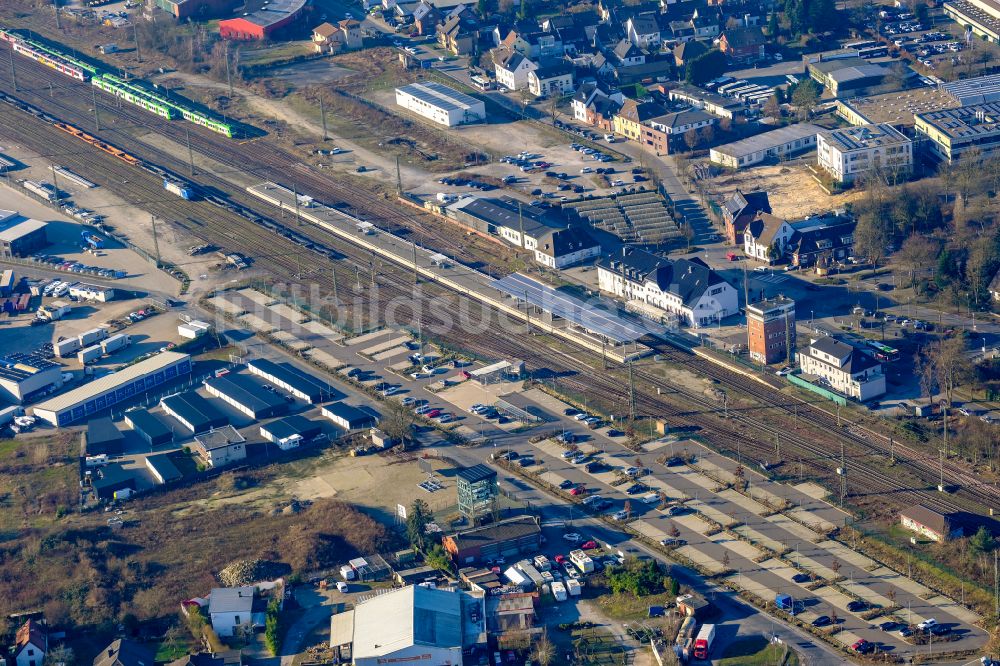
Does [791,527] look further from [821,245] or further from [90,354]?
[90,354]

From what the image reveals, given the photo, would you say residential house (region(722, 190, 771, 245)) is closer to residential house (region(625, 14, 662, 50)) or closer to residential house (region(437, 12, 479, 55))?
residential house (region(625, 14, 662, 50))

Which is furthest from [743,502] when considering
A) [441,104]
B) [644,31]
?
[644,31]

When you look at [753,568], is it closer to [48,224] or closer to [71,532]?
[71,532]

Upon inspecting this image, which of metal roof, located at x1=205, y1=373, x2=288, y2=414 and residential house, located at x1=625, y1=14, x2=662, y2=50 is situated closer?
metal roof, located at x1=205, y1=373, x2=288, y2=414

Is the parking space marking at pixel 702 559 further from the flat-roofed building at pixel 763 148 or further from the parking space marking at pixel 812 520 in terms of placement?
the flat-roofed building at pixel 763 148

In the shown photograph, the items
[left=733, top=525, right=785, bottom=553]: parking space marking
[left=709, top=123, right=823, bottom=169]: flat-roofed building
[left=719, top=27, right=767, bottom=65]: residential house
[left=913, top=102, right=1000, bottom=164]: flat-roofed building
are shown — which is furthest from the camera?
[left=719, top=27, right=767, bottom=65]: residential house

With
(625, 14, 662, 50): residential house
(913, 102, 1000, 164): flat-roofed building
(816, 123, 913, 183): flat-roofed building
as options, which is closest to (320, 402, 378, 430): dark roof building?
(816, 123, 913, 183): flat-roofed building
